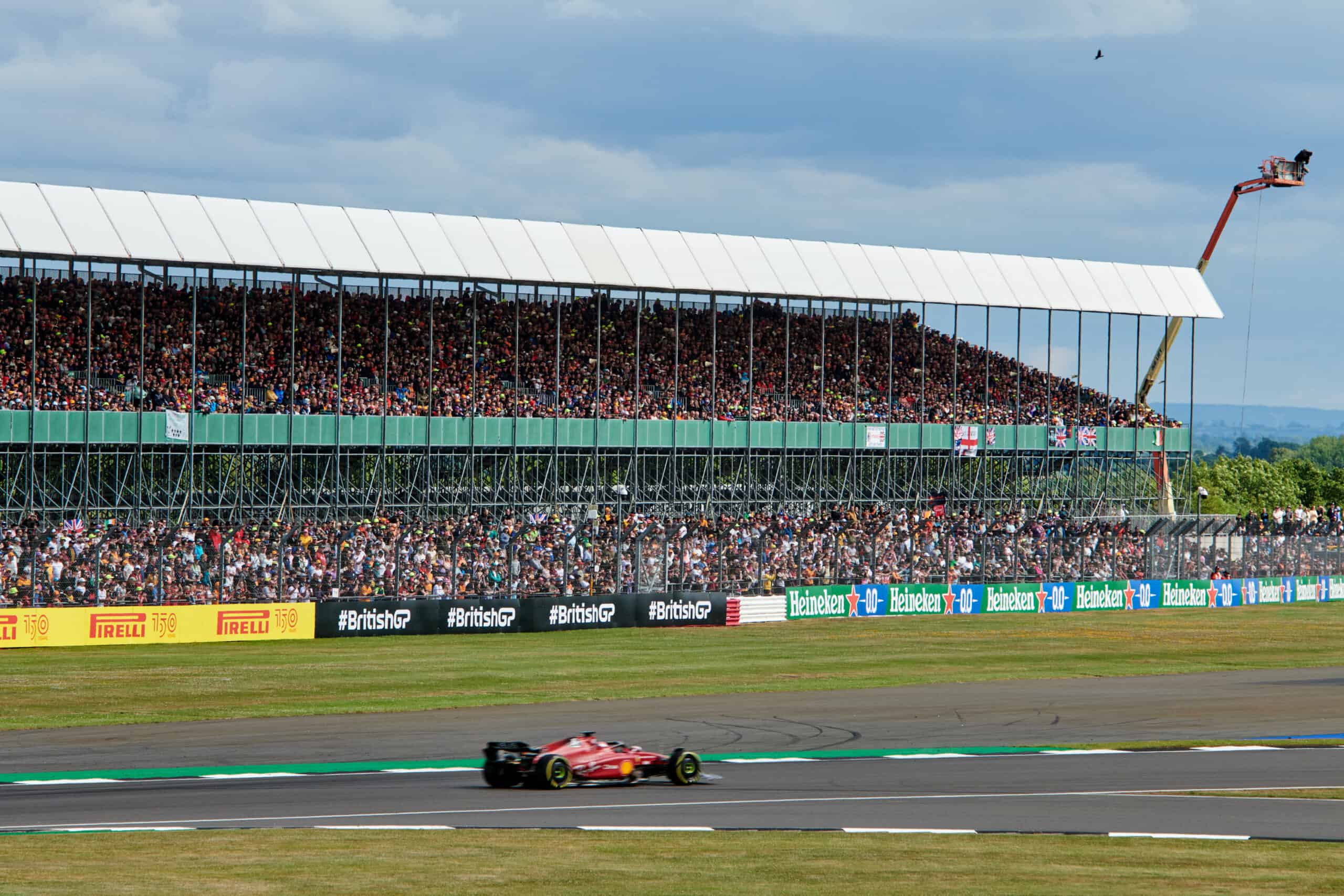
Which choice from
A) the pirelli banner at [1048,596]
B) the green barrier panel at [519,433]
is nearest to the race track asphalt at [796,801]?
the pirelli banner at [1048,596]

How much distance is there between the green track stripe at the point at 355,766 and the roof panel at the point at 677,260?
35491 mm

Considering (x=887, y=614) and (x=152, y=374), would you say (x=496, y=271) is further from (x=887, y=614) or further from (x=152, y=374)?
(x=887, y=614)

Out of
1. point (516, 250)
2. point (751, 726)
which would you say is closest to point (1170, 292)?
point (516, 250)

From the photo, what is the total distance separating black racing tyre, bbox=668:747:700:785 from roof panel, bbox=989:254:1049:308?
47866 mm

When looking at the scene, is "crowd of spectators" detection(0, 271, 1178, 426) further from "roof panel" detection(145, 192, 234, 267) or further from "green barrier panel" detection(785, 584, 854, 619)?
"green barrier panel" detection(785, 584, 854, 619)

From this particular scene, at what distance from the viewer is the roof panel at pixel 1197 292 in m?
68.6

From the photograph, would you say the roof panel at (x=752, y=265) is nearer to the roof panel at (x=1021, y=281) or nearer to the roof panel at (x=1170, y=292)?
the roof panel at (x=1021, y=281)

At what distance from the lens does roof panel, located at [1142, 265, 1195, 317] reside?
223 ft

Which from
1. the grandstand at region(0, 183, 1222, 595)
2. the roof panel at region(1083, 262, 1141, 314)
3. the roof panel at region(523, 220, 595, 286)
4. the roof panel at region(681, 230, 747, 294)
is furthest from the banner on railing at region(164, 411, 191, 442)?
the roof panel at region(1083, 262, 1141, 314)

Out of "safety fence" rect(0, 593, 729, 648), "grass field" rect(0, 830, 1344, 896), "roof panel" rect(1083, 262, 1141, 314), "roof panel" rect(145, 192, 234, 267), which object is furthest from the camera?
"roof panel" rect(1083, 262, 1141, 314)

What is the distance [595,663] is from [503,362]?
2293 centimetres

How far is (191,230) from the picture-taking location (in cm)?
4706

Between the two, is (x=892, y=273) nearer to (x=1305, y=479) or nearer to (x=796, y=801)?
(x=796, y=801)

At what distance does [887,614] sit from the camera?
48.4 meters
